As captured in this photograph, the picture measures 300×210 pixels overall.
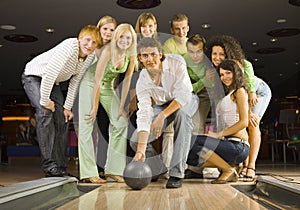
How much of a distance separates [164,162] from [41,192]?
44.3 inches

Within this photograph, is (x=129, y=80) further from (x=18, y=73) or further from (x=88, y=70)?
(x=18, y=73)

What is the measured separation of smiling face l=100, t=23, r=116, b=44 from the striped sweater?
0.12 meters

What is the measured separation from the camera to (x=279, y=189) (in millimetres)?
1598

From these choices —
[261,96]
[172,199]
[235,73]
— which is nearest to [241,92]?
[235,73]

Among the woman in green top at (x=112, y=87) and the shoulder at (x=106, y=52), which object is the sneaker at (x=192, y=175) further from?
the shoulder at (x=106, y=52)

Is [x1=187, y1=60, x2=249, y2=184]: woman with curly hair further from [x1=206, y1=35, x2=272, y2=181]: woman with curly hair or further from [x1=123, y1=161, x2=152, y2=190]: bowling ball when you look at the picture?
[x1=123, y1=161, x2=152, y2=190]: bowling ball

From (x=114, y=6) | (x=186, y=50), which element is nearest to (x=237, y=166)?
(x=186, y=50)

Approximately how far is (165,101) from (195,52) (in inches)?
20.5

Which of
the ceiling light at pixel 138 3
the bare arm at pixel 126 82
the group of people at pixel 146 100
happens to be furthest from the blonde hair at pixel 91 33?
the ceiling light at pixel 138 3

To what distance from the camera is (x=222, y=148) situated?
7.63ft

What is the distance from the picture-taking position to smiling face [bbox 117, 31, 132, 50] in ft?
7.75

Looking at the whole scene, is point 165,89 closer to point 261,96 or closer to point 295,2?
point 261,96

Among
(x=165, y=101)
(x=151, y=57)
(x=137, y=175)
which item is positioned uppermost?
(x=151, y=57)

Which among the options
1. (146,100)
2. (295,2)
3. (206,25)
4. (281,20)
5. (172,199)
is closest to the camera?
(172,199)
